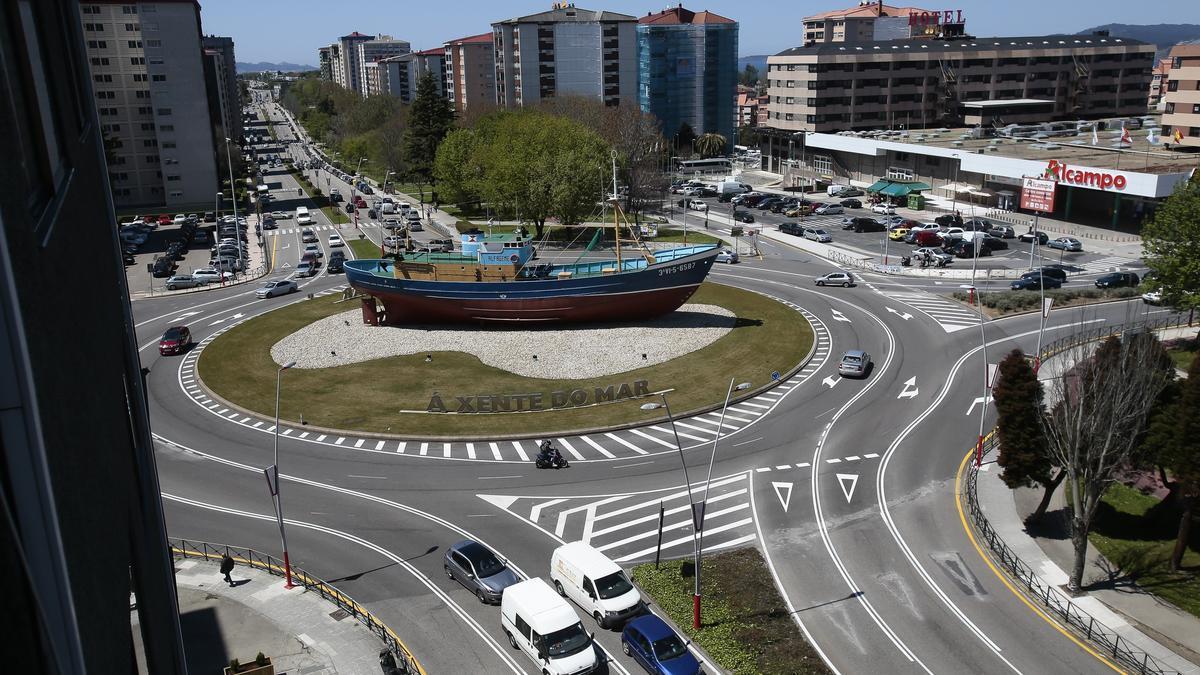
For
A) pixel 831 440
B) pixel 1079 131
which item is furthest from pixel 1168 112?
pixel 831 440

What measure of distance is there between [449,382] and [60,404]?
42.8 meters

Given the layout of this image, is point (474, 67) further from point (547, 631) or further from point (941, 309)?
point (547, 631)

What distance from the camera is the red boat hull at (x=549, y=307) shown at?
185ft

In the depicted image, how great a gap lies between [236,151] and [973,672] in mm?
145529

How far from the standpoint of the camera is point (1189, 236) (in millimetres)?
47094

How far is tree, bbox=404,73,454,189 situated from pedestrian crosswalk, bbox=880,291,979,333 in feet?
227

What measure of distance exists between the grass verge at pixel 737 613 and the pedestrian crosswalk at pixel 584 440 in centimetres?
930

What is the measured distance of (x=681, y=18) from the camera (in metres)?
168

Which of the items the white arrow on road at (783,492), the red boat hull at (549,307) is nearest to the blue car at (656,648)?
the white arrow on road at (783,492)

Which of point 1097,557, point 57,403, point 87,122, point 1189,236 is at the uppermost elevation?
point 87,122

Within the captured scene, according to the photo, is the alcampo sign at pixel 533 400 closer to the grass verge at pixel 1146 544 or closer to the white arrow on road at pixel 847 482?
the white arrow on road at pixel 847 482

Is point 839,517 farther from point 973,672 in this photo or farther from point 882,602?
point 973,672

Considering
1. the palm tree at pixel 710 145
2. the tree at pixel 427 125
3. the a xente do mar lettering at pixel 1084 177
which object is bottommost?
the a xente do mar lettering at pixel 1084 177

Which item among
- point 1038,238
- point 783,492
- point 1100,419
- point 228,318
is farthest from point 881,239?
point 1100,419
